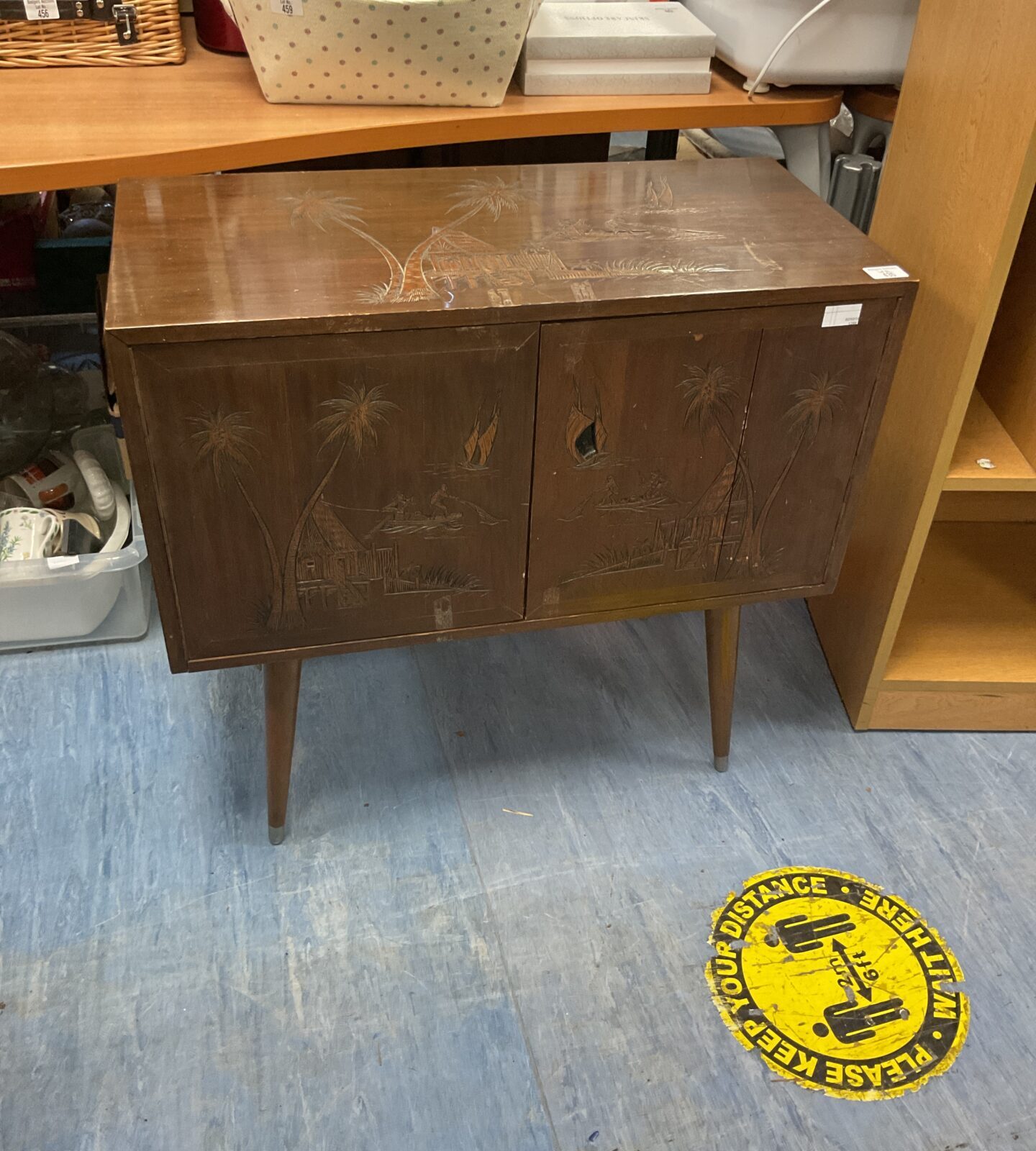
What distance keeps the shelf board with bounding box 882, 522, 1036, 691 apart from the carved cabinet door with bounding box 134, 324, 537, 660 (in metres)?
0.64

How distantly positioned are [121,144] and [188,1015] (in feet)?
2.94

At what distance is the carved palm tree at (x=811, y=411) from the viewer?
98cm

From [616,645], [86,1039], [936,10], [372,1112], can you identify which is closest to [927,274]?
[936,10]

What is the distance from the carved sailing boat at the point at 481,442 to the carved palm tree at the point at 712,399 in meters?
0.17

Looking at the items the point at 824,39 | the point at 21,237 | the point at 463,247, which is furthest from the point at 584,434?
the point at 21,237

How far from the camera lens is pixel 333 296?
852 millimetres

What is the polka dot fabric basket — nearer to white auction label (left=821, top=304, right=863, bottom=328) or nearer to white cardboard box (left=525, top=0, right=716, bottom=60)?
white cardboard box (left=525, top=0, right=716, bottom=60)

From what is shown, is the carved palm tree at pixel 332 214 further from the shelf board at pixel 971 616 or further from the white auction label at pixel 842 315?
the shelf board at pixel 971 616

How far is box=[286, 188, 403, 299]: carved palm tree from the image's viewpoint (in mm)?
940

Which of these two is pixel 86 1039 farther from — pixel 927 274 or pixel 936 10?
pixel 936 10

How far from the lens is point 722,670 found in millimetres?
1269

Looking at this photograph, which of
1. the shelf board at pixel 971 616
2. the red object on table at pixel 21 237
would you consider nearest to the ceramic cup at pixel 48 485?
the red object on table at pixel 21 237

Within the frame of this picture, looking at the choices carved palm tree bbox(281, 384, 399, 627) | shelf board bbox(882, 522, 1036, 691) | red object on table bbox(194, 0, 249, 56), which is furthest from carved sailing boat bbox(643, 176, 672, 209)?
shelf board bbox(882, 522, 1036, 691)

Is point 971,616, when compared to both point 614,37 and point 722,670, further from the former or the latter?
point 614,37
